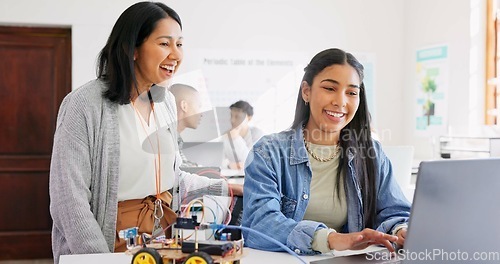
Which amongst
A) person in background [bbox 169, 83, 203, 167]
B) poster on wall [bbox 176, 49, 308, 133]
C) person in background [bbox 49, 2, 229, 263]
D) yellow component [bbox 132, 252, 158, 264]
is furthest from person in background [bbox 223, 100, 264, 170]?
yellow component [bbox 132, 252, 158, 264]

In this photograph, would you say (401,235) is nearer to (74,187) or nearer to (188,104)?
(74,187)

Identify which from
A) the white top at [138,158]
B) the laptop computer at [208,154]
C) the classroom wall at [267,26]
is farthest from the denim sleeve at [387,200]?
the classroom wall at [267,26]

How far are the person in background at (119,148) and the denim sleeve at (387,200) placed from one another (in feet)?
1.56

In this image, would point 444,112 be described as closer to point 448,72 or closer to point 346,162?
point 448,72

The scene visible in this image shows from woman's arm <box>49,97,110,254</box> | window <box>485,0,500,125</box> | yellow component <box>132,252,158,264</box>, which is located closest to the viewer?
yellow component <box>132,252,158,264</box>

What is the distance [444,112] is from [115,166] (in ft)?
12.0

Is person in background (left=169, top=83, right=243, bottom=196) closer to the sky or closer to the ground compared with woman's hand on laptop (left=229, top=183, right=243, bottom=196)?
closer to the sky

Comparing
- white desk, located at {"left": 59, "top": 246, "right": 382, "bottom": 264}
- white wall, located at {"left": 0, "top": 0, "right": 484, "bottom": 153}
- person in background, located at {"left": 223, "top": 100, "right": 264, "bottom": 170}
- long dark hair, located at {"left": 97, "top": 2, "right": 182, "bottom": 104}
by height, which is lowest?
white desk, located at {"left": 59, "top": 246, "right": 382, "bottom": 264}

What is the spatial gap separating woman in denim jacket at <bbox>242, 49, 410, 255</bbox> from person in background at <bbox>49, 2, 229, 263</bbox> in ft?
0.87

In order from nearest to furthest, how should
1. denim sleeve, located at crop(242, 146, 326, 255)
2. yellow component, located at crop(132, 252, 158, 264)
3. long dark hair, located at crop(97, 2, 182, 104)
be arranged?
1. yellow component, located at crop(132, 252, 158, 264)
2. denim sleeve, located at crop(242, 146, 326, 255)
3. long dark hair, located at crop(97, 2, 182, 104)

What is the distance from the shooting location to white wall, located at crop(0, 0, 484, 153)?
4.42 meters

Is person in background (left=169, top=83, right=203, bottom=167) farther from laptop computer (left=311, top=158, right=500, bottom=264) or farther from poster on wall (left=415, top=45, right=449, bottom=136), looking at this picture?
laptop computer (left=311, top=158, right=500, bottom=264)

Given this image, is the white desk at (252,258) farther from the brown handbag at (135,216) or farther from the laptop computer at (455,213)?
the laptop computer at (455,213)

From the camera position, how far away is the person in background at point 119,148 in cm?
159
